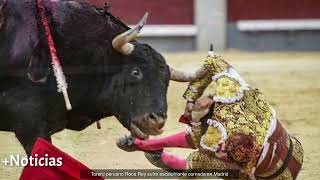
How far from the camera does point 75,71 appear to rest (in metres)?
2.86

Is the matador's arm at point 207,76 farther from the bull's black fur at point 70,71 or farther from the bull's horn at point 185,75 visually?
the bull's black fur at point 70,71

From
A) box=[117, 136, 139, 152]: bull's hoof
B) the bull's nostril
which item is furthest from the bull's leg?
the bull's nostril

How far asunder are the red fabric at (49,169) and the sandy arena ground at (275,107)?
25.3 inches

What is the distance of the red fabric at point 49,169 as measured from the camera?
271cm

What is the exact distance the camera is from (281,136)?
124 inches

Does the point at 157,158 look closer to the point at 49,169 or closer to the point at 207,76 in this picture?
the point at 207,76

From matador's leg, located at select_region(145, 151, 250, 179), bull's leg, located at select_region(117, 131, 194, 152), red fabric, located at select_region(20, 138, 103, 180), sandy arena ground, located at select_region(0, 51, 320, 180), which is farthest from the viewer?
sandy arena ground, located at select_region(0, 51, 320, 180)

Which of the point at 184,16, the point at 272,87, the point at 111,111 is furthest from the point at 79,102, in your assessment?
the point at 184,16

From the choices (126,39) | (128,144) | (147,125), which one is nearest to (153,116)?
(147,125)

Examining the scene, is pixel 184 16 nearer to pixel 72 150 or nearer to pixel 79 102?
pixel 72 150

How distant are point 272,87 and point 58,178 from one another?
4.08 m

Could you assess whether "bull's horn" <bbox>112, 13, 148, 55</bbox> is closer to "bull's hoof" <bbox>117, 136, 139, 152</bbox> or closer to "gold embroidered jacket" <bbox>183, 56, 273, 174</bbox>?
"gold embroidered jacket" <bbox>183, 56, 273, 174</bbox>

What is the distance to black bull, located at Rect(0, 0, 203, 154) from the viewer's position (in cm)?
276

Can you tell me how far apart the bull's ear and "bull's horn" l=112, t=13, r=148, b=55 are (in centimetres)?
27
